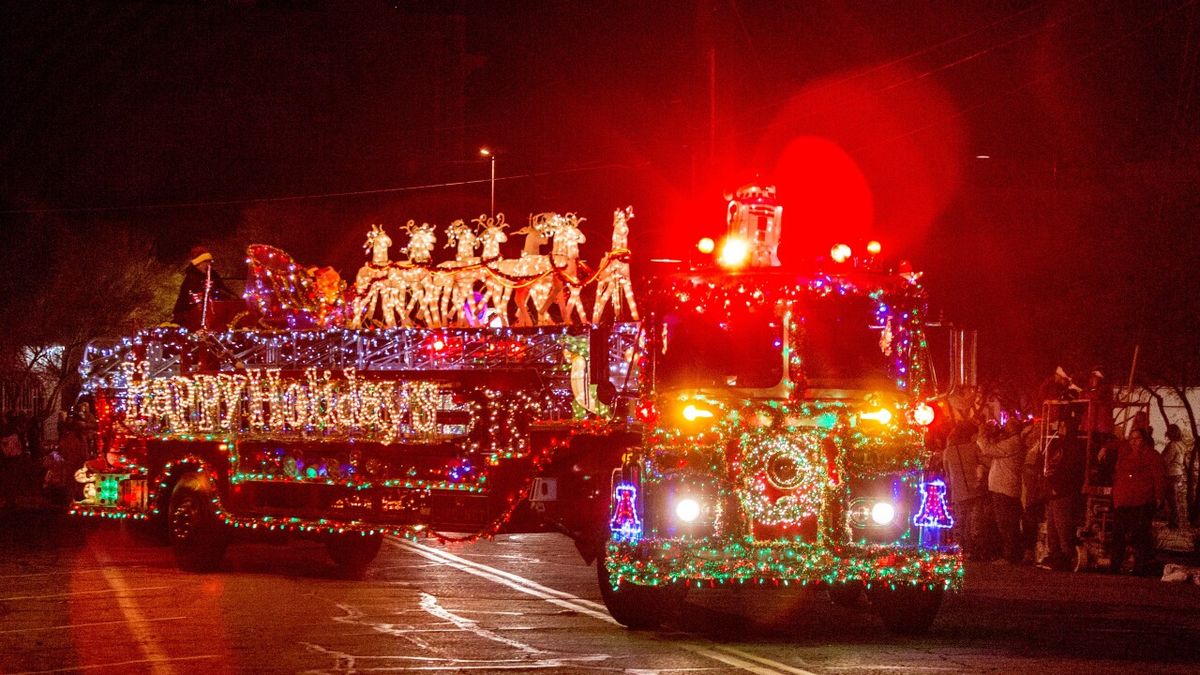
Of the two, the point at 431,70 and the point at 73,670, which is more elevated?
the point at 431,70

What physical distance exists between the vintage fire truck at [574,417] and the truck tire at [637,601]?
20mm

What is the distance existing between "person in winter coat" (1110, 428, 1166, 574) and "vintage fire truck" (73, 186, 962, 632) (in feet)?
15.5

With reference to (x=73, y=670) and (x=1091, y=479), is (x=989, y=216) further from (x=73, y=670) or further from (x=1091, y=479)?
(x=73, y=670)

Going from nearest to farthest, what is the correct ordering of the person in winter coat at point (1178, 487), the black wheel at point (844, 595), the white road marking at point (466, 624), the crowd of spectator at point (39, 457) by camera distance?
the white road marking at point (466, 624)
the black wheel at point (844, 595)
the person in winter coat at point (1178, 487)
the crowd of spectator at point (39, 457)

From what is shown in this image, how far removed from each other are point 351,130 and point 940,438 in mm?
39335

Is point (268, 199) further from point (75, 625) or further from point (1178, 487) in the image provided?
point (75, 625)

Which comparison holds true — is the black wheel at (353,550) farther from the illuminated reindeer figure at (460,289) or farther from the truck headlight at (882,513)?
the truck headlight at (882,513)

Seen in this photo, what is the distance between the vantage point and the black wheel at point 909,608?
Result: 1234cm

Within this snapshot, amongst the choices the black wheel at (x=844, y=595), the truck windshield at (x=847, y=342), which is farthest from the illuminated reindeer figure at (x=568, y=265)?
the truck windshield at (x=847, y=342)

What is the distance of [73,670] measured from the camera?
10.5 metres

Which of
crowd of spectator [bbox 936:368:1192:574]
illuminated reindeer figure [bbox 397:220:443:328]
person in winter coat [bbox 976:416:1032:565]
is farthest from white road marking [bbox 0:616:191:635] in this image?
person in winter coat [bbox 976:416:1032:565]

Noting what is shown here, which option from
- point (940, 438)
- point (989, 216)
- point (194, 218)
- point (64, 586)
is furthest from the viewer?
point (194, 218)

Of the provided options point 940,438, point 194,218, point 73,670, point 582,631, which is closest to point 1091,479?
point 940,438

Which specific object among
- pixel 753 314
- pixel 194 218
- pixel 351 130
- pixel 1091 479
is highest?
pixel 351 130
